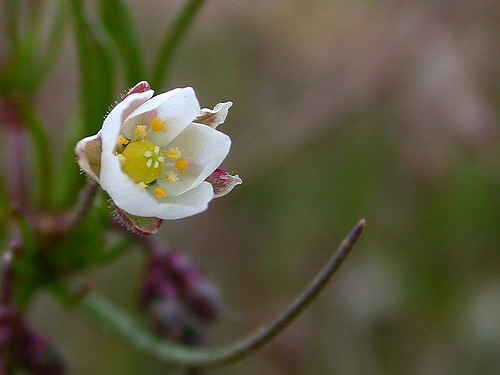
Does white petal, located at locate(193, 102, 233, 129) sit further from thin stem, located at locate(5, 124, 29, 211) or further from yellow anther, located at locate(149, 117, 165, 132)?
thin stem, located at locate(5, 124, 29, 211)

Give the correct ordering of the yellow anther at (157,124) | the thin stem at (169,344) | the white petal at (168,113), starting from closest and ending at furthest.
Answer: the white petal at (168,113), the yellow anther at (157,124), the thin stem at (169,344)

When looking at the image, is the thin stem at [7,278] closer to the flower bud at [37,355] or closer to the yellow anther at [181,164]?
the flower bud at [37,355]

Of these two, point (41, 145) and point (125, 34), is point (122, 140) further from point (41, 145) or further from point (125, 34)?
point (41, 145)

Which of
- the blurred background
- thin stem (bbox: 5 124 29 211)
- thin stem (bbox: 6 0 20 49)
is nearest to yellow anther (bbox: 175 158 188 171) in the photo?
Result: thin stem (bbox: 5 124 29 211)

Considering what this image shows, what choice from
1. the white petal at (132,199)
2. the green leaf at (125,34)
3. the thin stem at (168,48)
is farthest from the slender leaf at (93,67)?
the white petal at (132,199)

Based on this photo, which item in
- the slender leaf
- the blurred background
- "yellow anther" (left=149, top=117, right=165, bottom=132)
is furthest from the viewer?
the blurred background

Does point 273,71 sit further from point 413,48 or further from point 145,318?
point 145,318
